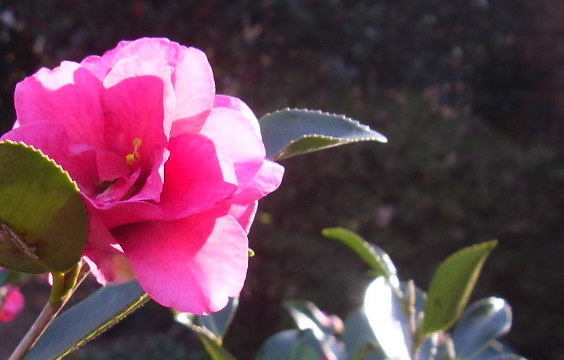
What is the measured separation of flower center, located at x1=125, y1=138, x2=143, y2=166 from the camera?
50 cm

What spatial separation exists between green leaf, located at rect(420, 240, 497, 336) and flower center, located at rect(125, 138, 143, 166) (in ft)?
1.68

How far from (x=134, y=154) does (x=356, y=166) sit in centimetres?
307

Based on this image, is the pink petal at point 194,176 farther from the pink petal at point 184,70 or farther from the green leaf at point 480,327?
the green leaf at point 480,327

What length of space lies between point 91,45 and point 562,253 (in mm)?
2650

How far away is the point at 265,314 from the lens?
372 centimetres

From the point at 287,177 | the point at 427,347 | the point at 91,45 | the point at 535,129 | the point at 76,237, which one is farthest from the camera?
the point at 535,129

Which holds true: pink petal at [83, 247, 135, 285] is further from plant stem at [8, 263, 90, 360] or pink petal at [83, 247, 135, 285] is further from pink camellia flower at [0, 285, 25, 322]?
pink camellia flower at [0, 285, 25, 322]

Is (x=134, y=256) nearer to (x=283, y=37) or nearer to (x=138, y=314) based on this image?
(x=283, y=37)

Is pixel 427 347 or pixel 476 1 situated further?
pixel 476 1

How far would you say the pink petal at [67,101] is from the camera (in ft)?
1.65

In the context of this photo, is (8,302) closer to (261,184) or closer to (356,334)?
(356,334)

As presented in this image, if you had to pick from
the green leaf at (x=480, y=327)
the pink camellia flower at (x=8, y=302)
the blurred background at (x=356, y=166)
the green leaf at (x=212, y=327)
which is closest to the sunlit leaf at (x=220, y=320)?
the green leaf at (x=212, y=327)

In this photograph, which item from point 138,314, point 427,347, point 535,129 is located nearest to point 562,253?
point 535,129

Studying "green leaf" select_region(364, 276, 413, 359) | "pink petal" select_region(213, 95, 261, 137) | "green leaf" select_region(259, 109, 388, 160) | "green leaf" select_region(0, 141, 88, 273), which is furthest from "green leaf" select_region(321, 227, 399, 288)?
"green leaf" select_region(0, 141, 88, 273)
